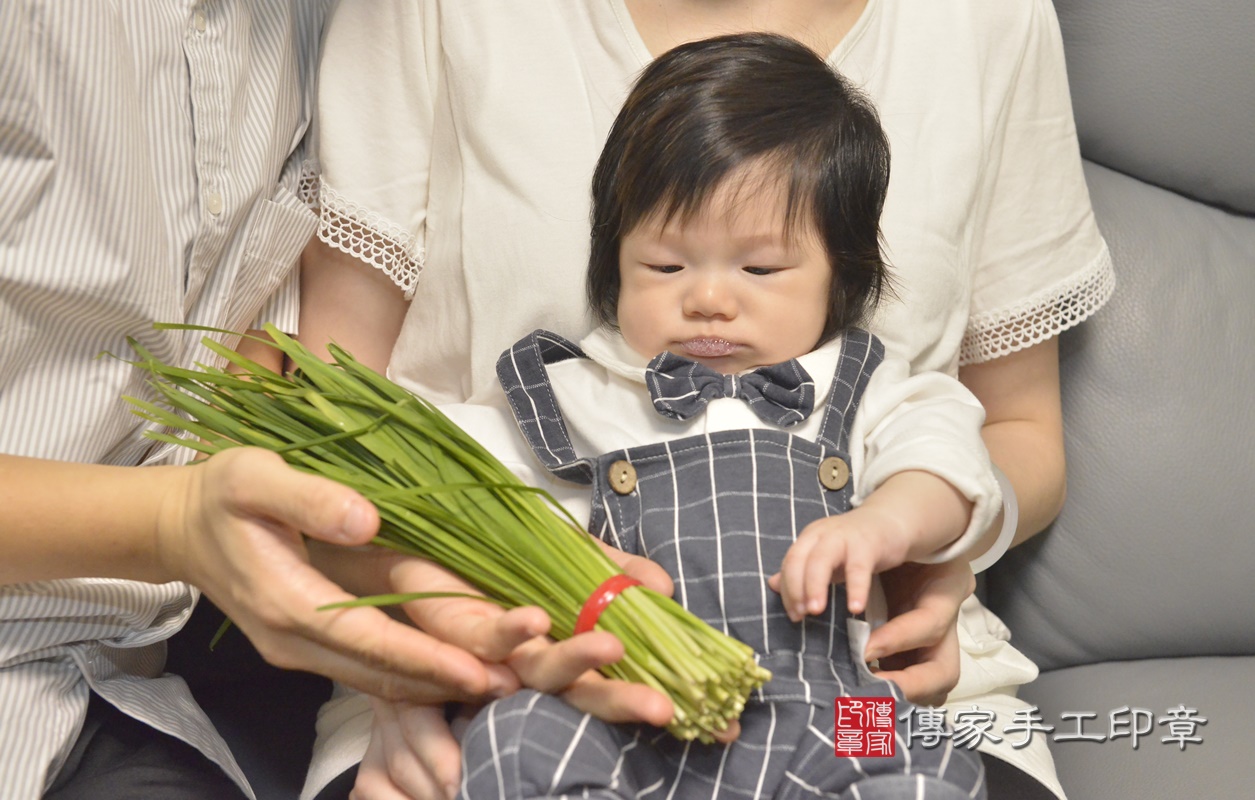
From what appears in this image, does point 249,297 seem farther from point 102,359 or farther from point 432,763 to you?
point 432,763

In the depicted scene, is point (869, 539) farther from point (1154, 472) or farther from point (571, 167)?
point (1154, 472)

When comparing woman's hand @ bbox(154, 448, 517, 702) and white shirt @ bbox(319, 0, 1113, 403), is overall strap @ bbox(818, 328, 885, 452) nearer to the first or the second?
white shirt @ bbox(319, 0, 1113, 403)

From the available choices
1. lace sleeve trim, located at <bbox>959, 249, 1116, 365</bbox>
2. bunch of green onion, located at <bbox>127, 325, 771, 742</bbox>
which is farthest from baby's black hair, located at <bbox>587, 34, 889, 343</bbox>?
bunch of green onion, located at <bbox>127, 325, 771, 742</bbox>

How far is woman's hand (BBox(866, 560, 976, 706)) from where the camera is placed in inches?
46.6

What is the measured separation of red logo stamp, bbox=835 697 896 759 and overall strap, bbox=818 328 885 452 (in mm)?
286

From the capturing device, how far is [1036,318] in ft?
5.14

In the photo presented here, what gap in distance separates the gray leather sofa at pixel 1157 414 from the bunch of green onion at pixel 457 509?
88 centimetres

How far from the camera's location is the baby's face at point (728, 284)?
1.24 m

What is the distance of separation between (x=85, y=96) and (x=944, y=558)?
100cm

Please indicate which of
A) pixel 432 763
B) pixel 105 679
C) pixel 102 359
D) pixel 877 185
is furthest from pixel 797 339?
pixel 105 679

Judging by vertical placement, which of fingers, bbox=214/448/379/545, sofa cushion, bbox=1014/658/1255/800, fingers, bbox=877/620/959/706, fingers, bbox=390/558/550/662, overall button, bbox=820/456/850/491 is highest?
fingers, bbox=214/448/379/545

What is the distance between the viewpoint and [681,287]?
4.15ft

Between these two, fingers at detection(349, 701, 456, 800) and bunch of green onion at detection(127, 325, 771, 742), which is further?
fingers at detection(349, 701, 456, 800)

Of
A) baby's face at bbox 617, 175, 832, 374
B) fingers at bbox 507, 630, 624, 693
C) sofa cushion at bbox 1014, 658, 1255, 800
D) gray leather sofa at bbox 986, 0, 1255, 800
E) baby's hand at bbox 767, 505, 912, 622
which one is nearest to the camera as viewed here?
fingers at bbox 507, 630, 624, 693
